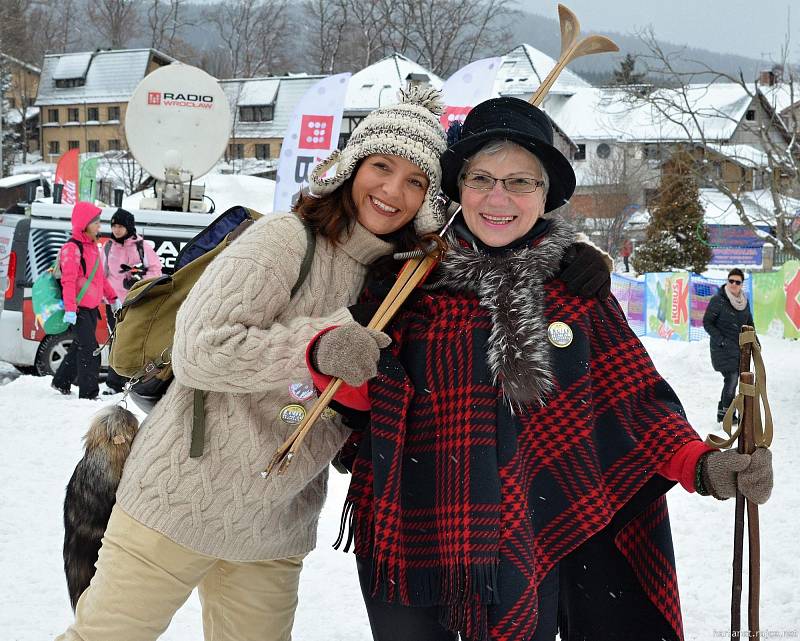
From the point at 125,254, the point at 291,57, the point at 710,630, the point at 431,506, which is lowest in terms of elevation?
the point at 710,630

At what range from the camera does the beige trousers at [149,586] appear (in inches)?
84.1

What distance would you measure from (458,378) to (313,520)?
67 centimetres

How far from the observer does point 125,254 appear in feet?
26.0

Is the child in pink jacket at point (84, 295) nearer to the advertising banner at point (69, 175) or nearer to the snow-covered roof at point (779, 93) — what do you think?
the snow-covered roof at point (779, 93)

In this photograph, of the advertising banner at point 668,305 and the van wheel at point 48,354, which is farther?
the advertising banner at point 668,305

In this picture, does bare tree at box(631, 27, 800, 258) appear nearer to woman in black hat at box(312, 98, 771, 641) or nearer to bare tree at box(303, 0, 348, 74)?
woman in black hat at box(312, 98, 771, 641)

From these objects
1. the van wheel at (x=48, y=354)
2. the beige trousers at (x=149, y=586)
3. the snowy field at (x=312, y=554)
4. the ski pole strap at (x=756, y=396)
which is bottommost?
the van wheel at (x=48, y=354)

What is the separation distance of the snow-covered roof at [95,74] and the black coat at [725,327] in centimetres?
3789

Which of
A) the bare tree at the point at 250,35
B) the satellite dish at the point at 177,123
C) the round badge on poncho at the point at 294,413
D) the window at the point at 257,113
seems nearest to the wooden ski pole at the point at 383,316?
the round badge on poncho at the point at 294,413

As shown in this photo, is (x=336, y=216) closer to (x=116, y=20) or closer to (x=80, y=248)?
(x=80, y=248)

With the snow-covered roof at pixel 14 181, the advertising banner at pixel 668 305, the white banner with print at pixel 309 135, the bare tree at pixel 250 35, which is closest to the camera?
the white banner with print at pixel 309 135

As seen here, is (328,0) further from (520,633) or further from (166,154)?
(520,633)

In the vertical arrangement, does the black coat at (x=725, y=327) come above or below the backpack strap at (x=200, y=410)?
below

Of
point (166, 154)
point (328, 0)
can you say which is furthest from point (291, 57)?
point (166, 154)
